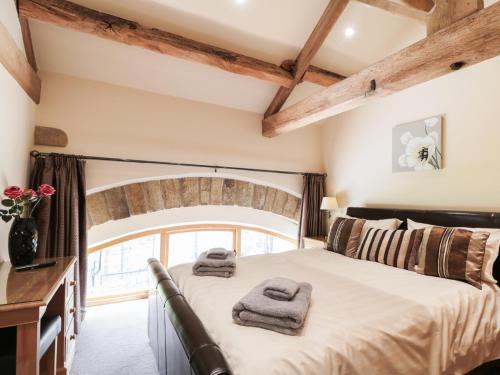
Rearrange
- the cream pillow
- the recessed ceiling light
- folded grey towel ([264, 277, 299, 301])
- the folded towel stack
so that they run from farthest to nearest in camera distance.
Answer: the recessed ceiling light
the cream pillow
the folded towel stack
folded grey towel ([264, 277, 299, 301])

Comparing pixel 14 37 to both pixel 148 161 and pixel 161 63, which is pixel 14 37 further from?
pixel 148 161

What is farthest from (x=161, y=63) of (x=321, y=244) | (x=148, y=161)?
(x=321, y=244)

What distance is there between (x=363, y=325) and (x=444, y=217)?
1.84 metres

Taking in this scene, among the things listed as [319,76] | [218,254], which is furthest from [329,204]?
[218,254]

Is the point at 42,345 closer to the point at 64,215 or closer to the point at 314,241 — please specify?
the point at 64,215

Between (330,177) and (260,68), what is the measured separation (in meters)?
2.05

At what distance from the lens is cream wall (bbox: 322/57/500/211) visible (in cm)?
234

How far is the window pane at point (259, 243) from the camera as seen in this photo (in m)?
4.46

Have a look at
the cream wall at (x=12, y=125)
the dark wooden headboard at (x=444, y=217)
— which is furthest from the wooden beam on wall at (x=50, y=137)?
the dark wooden headboard at (x=444, y=217)

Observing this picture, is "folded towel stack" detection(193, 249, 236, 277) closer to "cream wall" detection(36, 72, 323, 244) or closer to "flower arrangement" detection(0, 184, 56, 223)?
"flower arrangement" detection(0, 184, 56, 223)

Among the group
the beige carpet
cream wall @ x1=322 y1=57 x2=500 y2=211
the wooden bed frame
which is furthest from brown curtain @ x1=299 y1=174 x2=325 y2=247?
the beige carpet

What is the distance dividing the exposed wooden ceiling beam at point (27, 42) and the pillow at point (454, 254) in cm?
384

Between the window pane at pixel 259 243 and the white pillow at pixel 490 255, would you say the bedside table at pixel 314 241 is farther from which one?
the white pillow at pixel 490 255

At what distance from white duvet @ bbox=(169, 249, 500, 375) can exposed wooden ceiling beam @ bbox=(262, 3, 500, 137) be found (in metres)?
1.47
